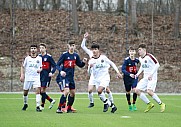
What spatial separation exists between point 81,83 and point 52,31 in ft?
37.0

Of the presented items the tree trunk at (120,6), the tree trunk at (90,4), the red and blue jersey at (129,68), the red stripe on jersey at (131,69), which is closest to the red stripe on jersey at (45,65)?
the red and blue jersey at (129,68)

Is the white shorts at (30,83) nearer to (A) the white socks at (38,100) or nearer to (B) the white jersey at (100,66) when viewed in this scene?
(A) the white socks at (38,100)

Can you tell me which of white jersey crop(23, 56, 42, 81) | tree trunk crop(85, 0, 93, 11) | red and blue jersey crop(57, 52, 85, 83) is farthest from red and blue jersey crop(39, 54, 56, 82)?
tree trunk crop(85, 0, 93, 11)

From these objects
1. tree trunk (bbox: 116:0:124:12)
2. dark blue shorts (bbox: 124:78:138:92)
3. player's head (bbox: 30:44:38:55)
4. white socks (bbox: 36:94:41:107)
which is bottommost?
white socks (bbox: 36:94:41:107)

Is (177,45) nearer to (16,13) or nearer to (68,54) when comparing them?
(16,13)

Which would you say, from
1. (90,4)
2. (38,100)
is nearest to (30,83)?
(38,100)

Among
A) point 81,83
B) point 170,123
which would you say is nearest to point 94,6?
point 81,83

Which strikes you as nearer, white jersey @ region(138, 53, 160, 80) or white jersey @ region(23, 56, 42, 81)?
white jersey @ region(23, 56, 42, 81)

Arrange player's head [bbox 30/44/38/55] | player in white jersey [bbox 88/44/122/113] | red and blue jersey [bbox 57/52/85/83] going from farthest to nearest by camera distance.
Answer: player's head [bbox 30/44/38/55] → player in white jersey [bbox 88/44/122/113] → red and blue jersey [bbox 57/52/85/83]

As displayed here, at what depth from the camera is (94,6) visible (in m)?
51.4

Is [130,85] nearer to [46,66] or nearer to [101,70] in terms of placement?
[101,70]

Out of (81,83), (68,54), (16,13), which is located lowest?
(81,83)

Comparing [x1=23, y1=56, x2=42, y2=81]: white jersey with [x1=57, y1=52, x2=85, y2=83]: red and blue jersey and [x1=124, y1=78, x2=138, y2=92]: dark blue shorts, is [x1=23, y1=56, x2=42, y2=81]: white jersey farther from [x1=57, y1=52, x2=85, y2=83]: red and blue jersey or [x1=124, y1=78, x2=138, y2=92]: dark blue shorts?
[x1=124, y1=78, x2=138, y2=92]: dark blue shorts

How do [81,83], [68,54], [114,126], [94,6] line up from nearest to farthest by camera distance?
1. [114,126]
2. [68,54]
3. [81,83]
4. [94,6]
